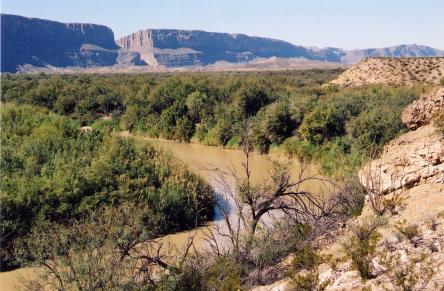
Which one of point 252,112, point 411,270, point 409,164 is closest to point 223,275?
point 411,270

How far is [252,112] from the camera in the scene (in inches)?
1706

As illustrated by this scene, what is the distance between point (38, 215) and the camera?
1814 cm

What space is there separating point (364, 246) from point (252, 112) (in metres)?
34.7

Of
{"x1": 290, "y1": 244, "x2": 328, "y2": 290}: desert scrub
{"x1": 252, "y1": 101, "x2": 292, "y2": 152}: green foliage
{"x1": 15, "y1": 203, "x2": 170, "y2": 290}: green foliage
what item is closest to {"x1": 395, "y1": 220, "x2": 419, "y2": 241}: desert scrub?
{"x1": 290, "y1": 244, "x2": 328, "y2": 290}: desert scrub

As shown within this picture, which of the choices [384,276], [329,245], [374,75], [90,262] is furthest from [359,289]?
[374,75]

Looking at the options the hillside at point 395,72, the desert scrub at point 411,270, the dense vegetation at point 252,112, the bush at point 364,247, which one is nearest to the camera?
the desert scrub at point 411,270

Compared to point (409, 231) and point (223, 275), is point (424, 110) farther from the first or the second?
point (223, 275)

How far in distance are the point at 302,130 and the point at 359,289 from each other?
1062 inches

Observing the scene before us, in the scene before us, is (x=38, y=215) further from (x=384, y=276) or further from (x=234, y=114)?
(x=234, y=114)

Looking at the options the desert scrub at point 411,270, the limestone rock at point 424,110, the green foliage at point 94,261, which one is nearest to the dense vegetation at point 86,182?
the green foliage at point 94,261

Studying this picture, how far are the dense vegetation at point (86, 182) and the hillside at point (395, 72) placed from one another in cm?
3859

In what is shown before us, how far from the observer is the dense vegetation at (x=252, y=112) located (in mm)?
31156

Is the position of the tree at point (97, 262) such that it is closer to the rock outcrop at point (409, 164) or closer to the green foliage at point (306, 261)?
the green foliage at point (306, 261)

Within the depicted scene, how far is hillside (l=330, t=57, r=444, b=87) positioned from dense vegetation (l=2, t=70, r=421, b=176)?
9410mm
